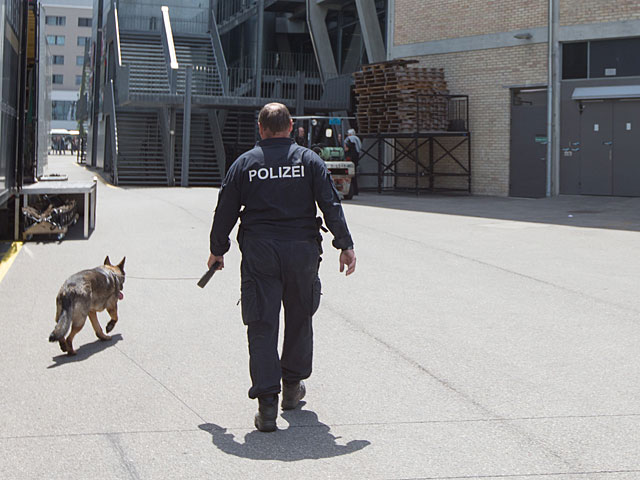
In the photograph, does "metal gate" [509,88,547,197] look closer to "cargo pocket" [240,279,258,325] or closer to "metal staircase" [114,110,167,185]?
"metal staircase" [114,110,167,185]

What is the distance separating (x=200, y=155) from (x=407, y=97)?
383 inches

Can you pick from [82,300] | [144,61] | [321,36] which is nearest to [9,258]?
[82,300]

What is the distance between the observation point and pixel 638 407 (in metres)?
5.53

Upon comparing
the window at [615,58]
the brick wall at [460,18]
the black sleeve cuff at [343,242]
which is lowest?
the black sleeve cuff at [343,242]

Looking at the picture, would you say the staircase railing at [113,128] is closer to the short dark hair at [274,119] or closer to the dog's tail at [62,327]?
the dog's tail at [62,327]

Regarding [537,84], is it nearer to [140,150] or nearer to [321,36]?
[321,36]

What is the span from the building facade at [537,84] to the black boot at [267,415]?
68.9 feet

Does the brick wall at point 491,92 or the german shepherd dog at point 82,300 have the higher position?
the brick wall at point 491,92

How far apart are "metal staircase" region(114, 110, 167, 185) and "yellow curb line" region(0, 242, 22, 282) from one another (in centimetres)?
1774

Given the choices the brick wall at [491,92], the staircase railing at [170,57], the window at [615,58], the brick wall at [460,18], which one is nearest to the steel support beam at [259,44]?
the staircase railing at [170,57]

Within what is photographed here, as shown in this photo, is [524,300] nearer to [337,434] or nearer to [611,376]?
[611,376]

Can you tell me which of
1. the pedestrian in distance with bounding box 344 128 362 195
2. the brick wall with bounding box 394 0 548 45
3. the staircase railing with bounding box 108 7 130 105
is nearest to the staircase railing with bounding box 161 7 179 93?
the staircase railing with bounding box 108 7 130 105

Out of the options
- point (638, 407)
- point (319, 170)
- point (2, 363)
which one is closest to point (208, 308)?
point (2, 363)

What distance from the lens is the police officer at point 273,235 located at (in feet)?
16.8
